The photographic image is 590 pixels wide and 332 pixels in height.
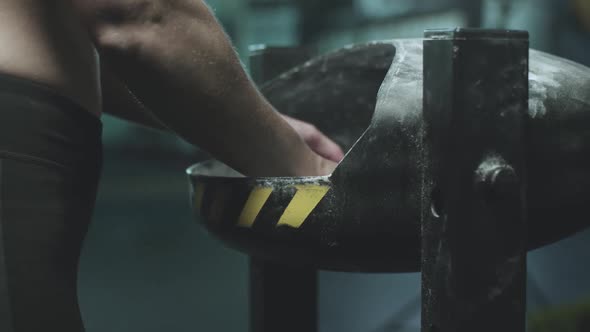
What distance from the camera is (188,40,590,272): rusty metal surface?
0.61m

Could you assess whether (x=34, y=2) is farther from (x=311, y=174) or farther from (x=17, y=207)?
(x=311, y=174)

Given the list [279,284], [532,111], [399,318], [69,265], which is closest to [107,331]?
[399,318]

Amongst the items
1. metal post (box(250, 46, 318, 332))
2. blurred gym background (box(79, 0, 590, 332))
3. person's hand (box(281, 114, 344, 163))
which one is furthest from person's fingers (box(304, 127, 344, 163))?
blurred gym background (box(79, 0, 590, 332))

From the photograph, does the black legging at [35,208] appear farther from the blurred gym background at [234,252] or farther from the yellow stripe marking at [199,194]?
the blurred gym background at [234,252]

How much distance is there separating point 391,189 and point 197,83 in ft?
0.61

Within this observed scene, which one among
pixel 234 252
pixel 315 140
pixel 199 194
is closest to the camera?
pixel 199 194

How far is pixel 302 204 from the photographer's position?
→ 0.65m

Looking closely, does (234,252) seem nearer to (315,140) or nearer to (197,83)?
(315,140)

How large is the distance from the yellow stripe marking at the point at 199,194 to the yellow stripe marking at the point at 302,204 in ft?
0.38

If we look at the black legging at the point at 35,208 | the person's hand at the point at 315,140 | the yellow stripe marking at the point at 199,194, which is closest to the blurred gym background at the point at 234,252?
the person's hand at the point at 315,140

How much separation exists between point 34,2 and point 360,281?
3.21 meters

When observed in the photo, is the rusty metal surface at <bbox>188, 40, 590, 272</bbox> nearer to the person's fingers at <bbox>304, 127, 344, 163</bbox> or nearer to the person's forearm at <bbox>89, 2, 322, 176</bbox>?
the person's forearm at <bbox>89, 2, 322, 176</bbox>

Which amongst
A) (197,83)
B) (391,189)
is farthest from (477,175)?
(197,83)

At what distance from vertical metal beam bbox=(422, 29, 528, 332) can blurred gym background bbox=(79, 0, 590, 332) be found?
2.03ft
